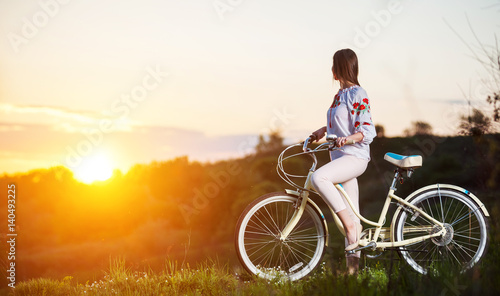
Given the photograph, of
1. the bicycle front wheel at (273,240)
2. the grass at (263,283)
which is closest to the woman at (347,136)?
the bicycle front wheel at (273,240)

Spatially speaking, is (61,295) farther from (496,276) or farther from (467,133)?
(467,133)

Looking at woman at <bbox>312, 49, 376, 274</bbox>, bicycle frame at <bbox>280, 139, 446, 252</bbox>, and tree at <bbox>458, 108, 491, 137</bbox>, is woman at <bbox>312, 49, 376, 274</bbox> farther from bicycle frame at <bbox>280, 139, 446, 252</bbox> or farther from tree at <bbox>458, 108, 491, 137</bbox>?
tree at <bbox>458, 108, 491, 137</bbox>

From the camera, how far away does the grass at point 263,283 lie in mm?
3697

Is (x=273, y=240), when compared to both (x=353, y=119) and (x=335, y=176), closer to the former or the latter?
(x=335, y=176)

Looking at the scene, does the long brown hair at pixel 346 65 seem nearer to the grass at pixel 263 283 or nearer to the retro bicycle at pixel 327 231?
the retro bicycle at pixel 327 231

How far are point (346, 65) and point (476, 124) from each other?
4.59 m

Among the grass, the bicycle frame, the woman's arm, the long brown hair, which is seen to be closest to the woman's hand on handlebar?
the woman's arm

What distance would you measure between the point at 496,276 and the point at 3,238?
567cm

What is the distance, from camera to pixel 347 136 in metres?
4.24

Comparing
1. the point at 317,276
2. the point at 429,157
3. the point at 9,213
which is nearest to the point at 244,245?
the point at 317,276

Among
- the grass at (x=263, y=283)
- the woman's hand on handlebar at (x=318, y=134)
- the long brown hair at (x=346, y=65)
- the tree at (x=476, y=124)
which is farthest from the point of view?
the tree at (x=476, y=124)

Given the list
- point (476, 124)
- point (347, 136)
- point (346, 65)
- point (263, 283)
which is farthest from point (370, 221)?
point (476, 124)

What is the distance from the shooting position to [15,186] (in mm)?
6531

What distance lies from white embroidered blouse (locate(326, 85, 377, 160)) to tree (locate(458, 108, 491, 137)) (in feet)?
14.2
